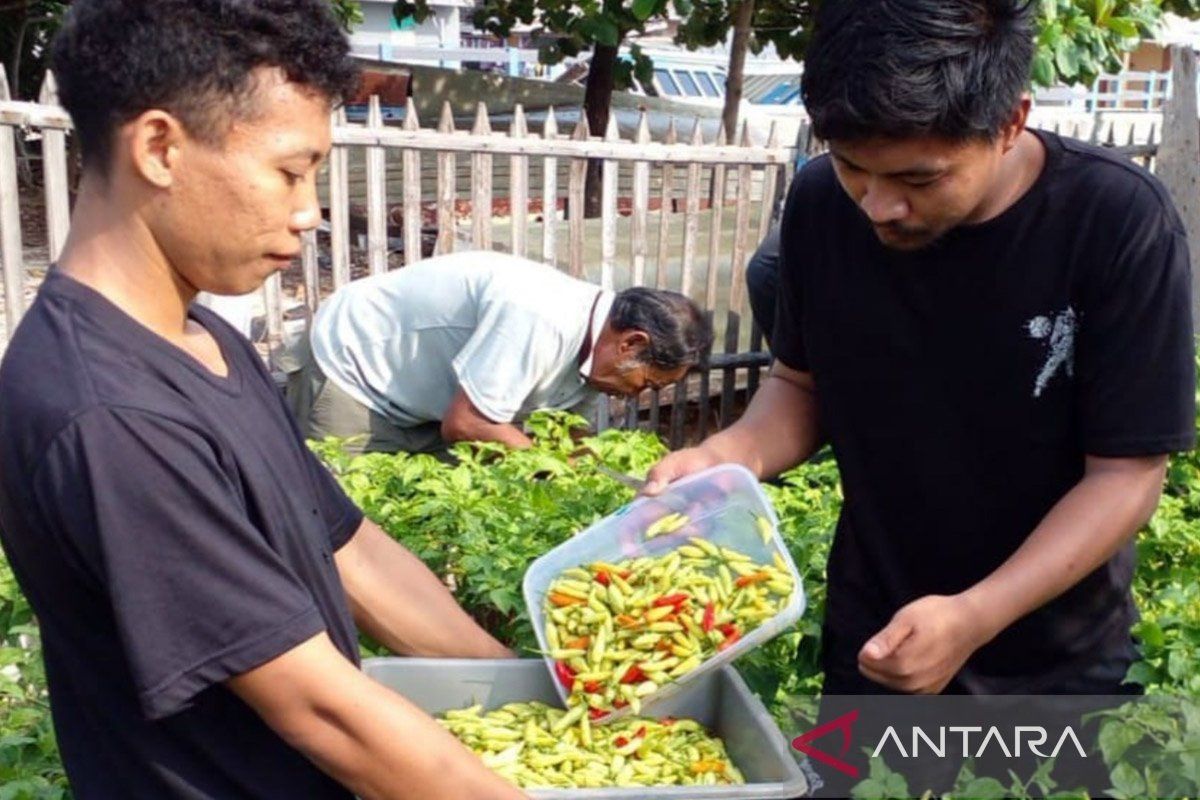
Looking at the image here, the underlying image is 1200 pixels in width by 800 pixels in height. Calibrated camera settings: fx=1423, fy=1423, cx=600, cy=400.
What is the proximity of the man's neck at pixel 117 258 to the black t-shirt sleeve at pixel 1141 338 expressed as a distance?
119cm

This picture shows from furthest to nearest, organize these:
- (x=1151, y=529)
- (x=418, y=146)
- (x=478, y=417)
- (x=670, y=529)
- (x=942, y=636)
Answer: (x=418, y=146)
(x=478, y=417)
(x=1151, y=529)
(x=670, y=529)
(x=942, y=636)

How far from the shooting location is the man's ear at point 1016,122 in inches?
73.5

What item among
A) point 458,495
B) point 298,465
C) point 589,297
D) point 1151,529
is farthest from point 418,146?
point 298,465

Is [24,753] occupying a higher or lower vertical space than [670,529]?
lower

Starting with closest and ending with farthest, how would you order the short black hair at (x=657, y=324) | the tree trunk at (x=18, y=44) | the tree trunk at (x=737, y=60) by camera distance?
the short black hair at (x=657, y=324) → the tree trunk at (x=737, y=60) → the tree trunk at (x=18, y=44)

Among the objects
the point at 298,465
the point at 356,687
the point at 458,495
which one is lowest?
the point at 458,495

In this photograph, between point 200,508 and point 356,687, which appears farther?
point 356,687

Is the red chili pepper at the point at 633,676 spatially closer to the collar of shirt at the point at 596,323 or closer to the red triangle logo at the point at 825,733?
the red triangle logo at the point at 825,733

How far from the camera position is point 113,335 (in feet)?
4.62

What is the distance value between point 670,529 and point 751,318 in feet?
16.5

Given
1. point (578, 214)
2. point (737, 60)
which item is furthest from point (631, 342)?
point (737, 60)

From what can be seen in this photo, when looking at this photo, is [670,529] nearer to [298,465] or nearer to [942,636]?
[942,636]

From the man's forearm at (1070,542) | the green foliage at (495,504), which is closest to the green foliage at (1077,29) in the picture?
the green foliage at (495,504)

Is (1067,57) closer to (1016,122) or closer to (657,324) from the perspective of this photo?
(657,324)
